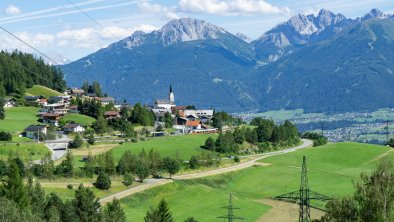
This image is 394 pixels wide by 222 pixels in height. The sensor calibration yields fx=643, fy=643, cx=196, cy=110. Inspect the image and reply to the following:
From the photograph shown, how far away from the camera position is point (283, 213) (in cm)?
7119

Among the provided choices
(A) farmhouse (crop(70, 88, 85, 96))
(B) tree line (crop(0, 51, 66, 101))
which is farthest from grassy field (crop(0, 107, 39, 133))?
(A) farmhouse (crop(70, 88, 85, 96))

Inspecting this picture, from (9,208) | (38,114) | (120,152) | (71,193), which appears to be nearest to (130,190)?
(71,193)

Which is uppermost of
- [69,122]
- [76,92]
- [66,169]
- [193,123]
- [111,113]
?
[76,92]

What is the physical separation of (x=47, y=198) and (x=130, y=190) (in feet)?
69.6

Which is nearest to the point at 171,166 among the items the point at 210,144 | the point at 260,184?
the point at 260,184

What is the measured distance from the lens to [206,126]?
14038cm

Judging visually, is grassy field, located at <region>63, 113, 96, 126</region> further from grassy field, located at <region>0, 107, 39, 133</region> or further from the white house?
grassy field, located at <region>0, 107, 39, 133</region>

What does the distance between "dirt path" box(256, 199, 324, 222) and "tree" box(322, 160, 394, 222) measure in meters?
30.6

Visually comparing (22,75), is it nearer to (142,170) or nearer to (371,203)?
(142,170)

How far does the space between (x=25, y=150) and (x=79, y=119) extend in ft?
107

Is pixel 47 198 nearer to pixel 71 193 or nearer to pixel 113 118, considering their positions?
pixel 71 193

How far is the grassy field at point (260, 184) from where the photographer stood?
7281 cm

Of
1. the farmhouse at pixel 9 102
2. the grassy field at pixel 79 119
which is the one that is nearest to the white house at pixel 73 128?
the grassy field at pixel 79 119

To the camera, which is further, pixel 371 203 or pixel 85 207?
pixel 85 207
